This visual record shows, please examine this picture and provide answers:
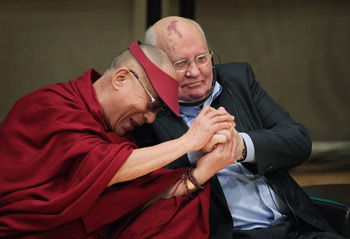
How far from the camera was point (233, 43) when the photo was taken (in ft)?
17.5

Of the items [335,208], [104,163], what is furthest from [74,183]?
[335,208]

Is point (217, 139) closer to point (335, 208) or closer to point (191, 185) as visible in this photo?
point (191, 185)

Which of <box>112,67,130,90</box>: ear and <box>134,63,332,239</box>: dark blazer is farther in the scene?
<box>134,63,332,239</box>: dark blazer

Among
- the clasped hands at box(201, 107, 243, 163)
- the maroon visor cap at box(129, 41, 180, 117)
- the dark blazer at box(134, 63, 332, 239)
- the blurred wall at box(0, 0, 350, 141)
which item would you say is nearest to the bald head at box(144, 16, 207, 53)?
the dark blazer at box(134, 63, 332, 239)

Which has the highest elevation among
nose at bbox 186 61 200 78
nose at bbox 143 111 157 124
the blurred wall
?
nose at bbox 186 61 200 78

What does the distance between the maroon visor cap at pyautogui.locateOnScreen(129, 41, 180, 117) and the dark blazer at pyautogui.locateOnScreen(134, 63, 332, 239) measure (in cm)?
31

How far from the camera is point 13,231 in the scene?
1.98 m

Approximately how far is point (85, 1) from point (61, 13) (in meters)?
0.23

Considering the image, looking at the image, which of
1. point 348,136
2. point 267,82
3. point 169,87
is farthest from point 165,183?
point 348,136

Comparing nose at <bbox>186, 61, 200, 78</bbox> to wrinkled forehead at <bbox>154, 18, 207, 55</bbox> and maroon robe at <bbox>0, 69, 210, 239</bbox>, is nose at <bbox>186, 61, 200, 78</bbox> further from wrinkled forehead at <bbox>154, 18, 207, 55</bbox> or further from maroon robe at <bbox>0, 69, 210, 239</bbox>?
maroon robe at <bbox>0, 69, 210, 239</bbox>

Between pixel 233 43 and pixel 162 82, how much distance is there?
10.6 feet

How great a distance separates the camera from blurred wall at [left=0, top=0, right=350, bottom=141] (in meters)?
4.85

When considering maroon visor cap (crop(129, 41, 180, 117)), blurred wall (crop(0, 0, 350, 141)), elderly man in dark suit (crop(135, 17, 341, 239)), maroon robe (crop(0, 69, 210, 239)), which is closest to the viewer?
maroon robe (crop(0, 69, 210, 239))

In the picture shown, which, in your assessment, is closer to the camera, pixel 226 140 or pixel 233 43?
pixel 226 140
